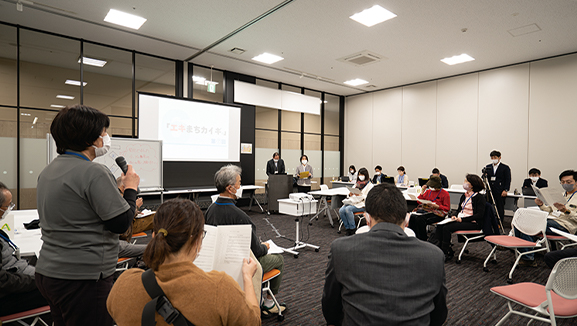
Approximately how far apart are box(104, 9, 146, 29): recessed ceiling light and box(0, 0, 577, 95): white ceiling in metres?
0.13

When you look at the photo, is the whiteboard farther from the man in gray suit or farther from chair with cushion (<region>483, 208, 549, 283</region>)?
chair with cushion (<region>483, 208, 549, 283</region>)

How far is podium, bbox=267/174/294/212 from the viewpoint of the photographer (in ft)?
26.2

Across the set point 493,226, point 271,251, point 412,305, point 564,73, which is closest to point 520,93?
point 564,73

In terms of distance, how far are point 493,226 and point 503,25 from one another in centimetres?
380

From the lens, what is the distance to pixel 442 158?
902 cm

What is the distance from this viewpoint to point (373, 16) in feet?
17.4

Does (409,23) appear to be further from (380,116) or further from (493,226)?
(380,116)

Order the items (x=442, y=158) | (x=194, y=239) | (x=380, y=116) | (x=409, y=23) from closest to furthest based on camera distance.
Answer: (x=194, y=239), (x=409, y=23), (x=442, y=158), (x=380, y=116)

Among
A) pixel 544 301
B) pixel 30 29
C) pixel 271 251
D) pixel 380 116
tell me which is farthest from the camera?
pixel 380 116

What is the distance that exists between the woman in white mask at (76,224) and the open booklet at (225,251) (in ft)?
1.37

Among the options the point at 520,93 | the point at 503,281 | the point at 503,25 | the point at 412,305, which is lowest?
the point at 503,281

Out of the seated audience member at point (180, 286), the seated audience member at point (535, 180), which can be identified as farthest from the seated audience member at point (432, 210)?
the seated audience member at point (180, 286)

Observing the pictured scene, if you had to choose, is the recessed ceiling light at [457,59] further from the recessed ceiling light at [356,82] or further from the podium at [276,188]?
the podium at [276,188]

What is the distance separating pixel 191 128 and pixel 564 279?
288 inches
